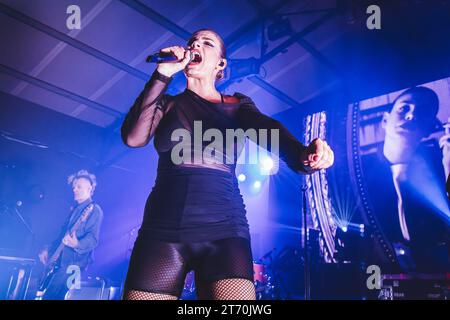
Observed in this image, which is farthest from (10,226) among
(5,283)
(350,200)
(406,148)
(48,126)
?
(406,148)

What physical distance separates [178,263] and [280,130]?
0.67 metres

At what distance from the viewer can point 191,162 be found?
4.58ft

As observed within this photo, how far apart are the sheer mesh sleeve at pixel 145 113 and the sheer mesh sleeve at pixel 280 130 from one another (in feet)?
1.26

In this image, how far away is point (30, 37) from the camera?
19.8ft

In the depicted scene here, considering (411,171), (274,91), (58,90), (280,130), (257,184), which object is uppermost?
(274,91)

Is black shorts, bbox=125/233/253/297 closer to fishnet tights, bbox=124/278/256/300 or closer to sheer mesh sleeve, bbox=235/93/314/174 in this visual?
fishnet tights, bbox=124/278/256/300

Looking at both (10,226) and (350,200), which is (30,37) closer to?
(10,226)

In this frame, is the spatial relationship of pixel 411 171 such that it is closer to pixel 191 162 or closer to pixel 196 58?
pixel 196 58

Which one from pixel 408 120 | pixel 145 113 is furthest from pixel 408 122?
pixel 145 113

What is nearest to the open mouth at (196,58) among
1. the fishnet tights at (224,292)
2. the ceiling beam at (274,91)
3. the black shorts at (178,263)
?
the black shorts at (178,263)

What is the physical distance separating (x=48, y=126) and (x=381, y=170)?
23.0 ft

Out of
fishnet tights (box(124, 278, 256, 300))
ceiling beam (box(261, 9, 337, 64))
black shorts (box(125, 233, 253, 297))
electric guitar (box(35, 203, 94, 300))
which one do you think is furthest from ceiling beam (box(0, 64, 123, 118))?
fishnet tights (box(124, 278, 256, 300))

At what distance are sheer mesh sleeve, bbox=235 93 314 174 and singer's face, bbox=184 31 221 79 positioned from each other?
197 millimetres

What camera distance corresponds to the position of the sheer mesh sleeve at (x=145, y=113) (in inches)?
54.8
